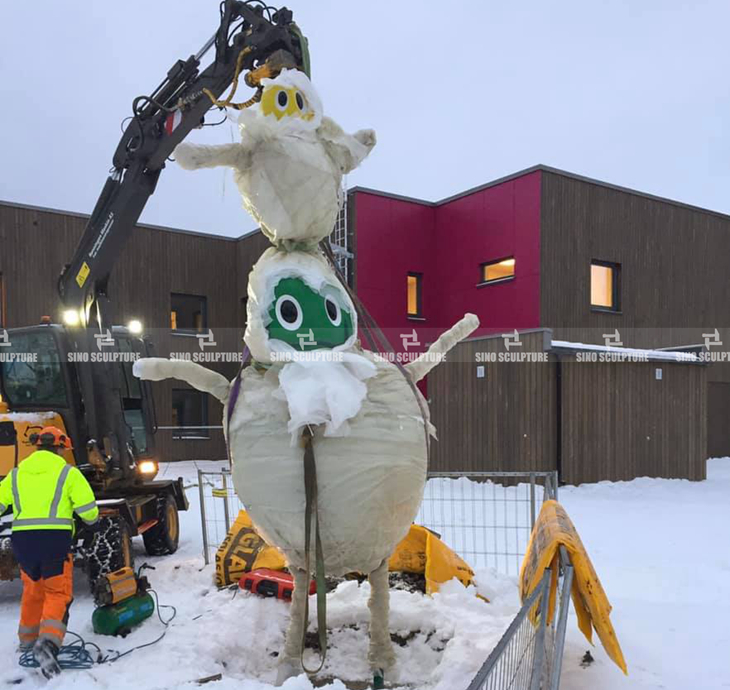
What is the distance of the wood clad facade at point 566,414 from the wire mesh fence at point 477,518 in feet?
2.23

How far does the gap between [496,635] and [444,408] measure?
26.8 feet

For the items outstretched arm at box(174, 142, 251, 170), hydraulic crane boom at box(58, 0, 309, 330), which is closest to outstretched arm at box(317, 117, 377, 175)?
outstretched arm at box(174, 142, 251, 170)

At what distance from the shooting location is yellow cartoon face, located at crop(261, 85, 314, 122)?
3389mm

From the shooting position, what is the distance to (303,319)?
3.40 m

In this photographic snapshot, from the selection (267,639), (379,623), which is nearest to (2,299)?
(267,639)

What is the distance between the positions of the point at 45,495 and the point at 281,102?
319 centimetres

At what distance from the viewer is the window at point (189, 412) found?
1683 centimetres

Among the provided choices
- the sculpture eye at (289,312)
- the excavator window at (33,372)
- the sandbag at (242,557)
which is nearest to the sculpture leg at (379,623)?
the sculpture eye at (289,312)

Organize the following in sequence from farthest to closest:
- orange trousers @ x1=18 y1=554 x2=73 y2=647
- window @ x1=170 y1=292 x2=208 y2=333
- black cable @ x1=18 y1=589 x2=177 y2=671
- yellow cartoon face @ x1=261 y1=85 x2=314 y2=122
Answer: window @ x1=170 y1=292 x2=208 y2=333, orange trousers @ x1=18 y1=554 x2=73 y2=647, black cable @ x1=18 y1=589 x2=177 y2=671, yellow cartoon face @ x1=261 y1=85 x2=314 y2=122

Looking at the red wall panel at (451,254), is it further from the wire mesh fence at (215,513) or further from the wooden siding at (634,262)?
the wire mesh fence at (215,513)

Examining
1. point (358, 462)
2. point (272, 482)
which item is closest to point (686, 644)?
point (358, 462)

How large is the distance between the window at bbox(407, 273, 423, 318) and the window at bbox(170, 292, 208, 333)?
550 cm

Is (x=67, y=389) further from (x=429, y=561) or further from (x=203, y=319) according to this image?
(x=203, y=319)

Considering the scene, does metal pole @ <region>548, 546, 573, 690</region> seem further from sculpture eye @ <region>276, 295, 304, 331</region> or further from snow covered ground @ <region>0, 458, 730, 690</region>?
sculpture eye @ <region>276, 295, 304, 331</region>
